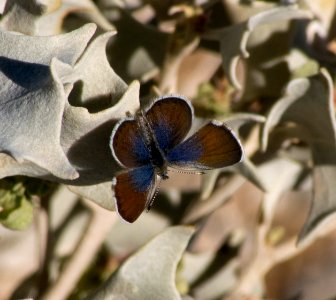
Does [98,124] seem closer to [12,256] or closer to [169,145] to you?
[169,145]

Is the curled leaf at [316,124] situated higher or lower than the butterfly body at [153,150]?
lower

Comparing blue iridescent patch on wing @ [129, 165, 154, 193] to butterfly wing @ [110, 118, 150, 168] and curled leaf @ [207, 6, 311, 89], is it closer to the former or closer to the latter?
butterfly wing @ [110, 118, 150, 168]

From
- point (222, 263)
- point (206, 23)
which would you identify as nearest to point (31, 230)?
point (222, 263)

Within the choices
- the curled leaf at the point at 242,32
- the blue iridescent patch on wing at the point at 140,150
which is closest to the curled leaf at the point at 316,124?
the curled leaf at the point at 242,32

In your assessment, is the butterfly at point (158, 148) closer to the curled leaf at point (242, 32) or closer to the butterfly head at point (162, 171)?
the butterfly head at point (162, 171)

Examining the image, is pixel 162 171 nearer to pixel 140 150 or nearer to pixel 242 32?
pixel 140 150

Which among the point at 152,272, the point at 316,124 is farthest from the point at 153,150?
the point at 316,124

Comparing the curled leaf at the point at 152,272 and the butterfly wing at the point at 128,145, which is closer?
the butterfly wing at the point at 128,145

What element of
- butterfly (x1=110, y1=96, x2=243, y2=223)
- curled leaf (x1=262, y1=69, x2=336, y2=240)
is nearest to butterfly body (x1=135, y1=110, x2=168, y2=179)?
butterfly (x1=110, y1=96, x2=243, y2=223)
